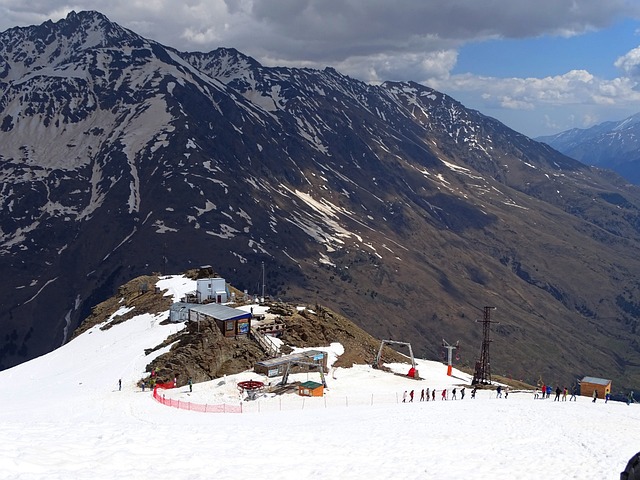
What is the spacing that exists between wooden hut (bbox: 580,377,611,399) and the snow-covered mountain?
11.0 meters

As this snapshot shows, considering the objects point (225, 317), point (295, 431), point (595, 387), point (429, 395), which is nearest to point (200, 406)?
point (225, 317)

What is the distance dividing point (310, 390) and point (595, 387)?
3641 cm

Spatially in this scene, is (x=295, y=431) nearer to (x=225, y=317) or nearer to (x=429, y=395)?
(x=429, y=395)

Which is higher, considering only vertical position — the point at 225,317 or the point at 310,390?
the point at 225,317

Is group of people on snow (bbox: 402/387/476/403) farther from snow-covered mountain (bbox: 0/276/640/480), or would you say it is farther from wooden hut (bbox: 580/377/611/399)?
wooden hut (bbox: 580/377/611/399)

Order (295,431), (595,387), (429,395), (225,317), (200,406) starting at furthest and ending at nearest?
(225,317), (595,387), (429,395), (200,406), (295,431)

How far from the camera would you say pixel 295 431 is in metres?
31.4

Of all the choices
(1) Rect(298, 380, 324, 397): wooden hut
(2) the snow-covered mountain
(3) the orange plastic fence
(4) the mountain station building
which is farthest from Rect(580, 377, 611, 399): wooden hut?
(3) the orange plastic fence

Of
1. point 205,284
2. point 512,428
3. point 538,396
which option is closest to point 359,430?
point 512,428

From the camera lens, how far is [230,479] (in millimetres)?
19266

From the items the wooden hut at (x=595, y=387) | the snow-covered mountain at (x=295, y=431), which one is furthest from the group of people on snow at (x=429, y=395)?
the wooden hut at (x=595, y=387)

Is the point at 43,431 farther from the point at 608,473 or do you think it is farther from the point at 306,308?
the point at 306,308

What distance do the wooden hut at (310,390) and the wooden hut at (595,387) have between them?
3491 cm

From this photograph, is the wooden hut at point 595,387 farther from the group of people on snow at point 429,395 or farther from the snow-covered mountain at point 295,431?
the group of people on snow at point 429,395
